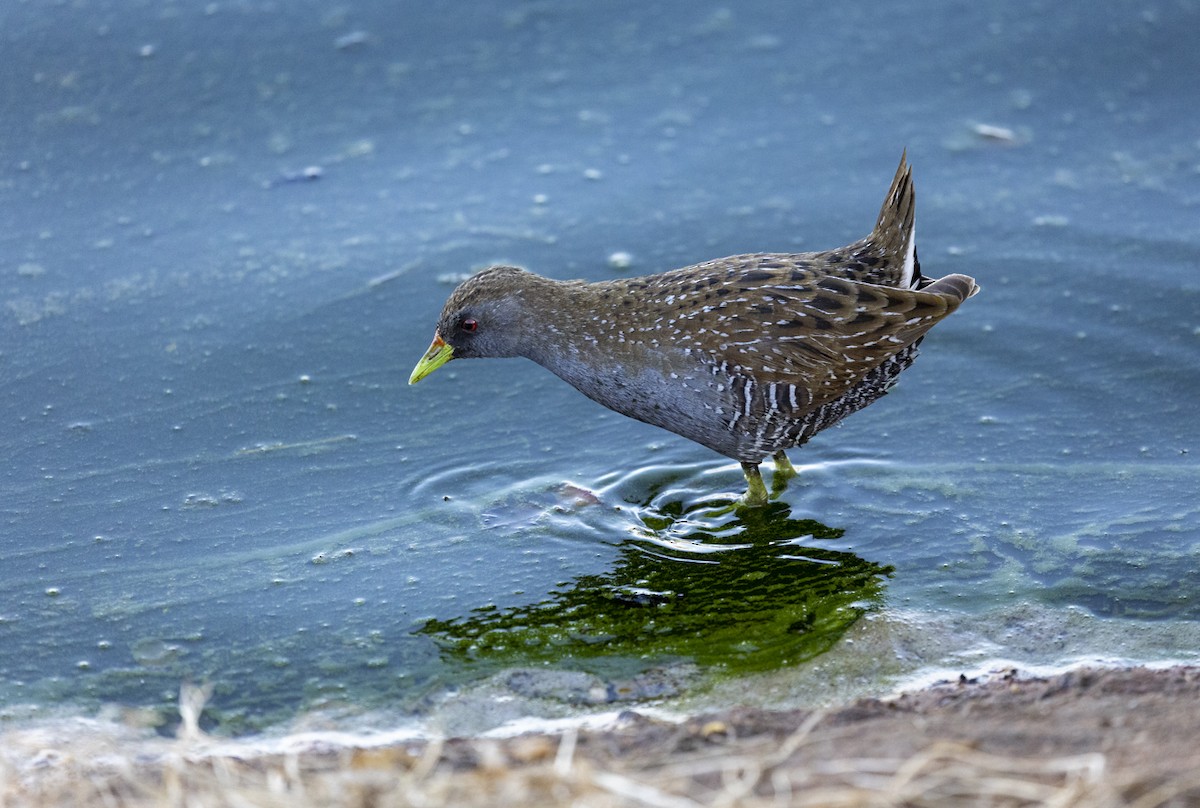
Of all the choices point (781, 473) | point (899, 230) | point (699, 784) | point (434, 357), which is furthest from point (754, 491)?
point (699, 784)

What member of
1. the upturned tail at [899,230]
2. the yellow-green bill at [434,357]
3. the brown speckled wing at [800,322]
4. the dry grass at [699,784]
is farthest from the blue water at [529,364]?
the dry grass at [699,784]

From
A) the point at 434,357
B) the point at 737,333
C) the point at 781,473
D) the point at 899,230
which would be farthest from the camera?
the point at 781,473

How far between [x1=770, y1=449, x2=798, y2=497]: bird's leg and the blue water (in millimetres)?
97

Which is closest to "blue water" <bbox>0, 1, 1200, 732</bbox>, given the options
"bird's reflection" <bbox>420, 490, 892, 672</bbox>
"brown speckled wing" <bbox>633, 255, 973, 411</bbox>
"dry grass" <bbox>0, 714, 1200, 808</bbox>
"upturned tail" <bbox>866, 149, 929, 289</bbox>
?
"bird's reflection" <bbox>420, 490, 892, 672</bbox>

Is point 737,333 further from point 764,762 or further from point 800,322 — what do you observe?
point 764,762

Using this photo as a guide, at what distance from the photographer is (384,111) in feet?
22.2

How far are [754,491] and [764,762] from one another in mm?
2116

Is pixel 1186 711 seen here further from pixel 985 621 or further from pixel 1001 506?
pixel 1001 506

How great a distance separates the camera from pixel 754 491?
4.97m

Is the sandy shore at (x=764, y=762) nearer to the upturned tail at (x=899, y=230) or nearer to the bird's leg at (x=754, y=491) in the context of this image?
the bird's leg at (x=754, y=491)

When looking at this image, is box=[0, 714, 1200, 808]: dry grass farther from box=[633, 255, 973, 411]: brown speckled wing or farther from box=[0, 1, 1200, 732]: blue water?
box=[633, 255, 973, 411]: brown speckled wing

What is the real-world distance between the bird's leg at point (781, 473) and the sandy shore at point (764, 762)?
1391 mm

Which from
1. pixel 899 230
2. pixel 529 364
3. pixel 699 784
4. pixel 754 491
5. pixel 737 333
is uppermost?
pixel 899 230

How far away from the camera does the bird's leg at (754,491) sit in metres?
4.94
